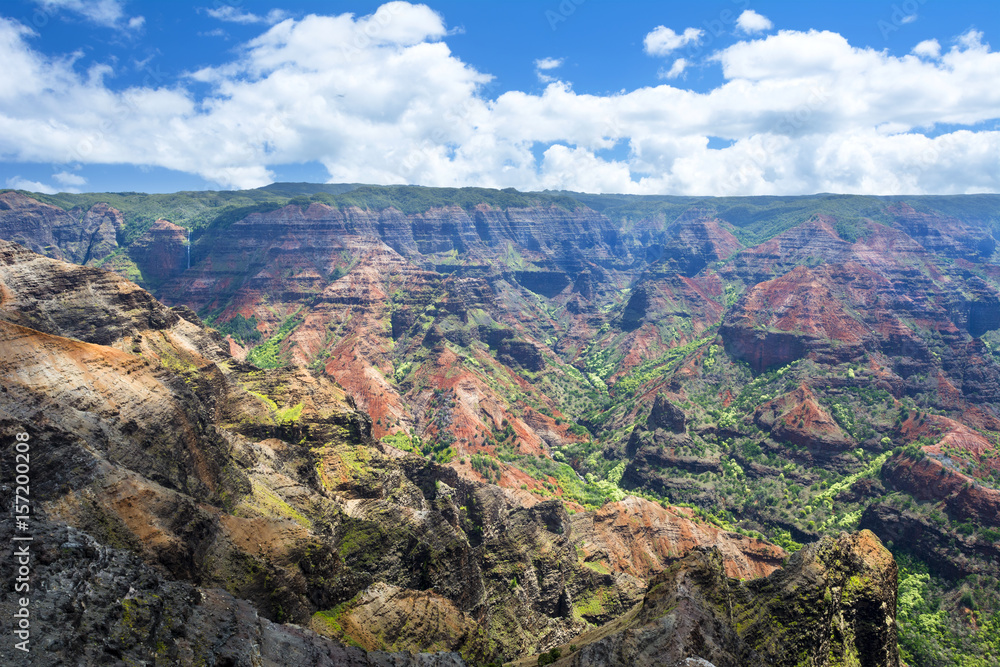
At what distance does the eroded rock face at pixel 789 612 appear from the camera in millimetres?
53281

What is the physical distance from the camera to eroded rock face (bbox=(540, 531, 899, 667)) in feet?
175

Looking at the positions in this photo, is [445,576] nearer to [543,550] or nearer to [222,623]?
[543,550]

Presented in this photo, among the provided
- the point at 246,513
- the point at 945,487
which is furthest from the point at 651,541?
the point at 246,513

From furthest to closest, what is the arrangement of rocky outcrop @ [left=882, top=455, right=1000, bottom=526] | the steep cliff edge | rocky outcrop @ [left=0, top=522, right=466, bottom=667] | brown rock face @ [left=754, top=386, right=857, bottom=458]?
brown rock face @ [left=754, top=386, right=857, bottom=458] < rocky outcrop @ [left=882, top=455, right=1000, bottom=526] < the steep cliff edge < rocky outcrop @ [left=0, top=522, right=466, bottom=667]

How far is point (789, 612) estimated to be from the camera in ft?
199

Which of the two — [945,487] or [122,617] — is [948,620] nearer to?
[945,487]

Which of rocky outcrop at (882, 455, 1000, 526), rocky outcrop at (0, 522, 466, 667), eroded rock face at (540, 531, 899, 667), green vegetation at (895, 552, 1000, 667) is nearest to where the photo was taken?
rocky outcrop at (0, 522, 466, 667)

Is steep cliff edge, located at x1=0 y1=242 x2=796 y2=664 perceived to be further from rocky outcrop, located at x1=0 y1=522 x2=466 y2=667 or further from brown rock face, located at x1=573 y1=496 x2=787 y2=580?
brown rock face, located at x1=573 y1=496 x2=787 y2=580

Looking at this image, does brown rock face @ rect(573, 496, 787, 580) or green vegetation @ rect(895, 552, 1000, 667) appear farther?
brown rock face @ rect(573, 496, 787, 580)

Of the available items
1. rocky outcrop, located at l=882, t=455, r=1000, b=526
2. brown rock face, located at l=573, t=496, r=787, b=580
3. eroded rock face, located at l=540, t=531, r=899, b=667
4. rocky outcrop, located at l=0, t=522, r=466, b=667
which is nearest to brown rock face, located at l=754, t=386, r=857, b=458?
rocky outcrop, located at l=882, t=455, r=1000, b=526

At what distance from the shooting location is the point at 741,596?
2643 inches

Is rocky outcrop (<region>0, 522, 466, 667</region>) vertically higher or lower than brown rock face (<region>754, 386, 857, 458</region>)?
higher

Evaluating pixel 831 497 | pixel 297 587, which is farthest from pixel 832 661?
pixel 831 497

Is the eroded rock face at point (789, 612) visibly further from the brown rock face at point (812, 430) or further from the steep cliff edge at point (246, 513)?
the brown rock face at point (812, 430)
